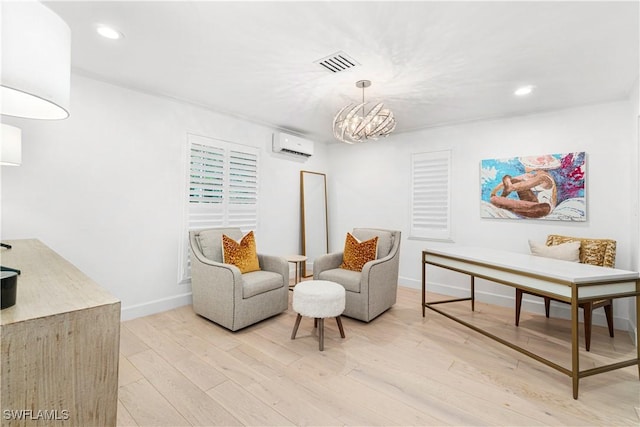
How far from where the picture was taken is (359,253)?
10.8 feet

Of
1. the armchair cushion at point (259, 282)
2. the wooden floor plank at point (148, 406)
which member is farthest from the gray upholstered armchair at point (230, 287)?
the wooden floor plank at point (148, 406)

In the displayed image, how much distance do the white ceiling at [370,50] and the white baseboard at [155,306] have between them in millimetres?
2285

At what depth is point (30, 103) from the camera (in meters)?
1.04

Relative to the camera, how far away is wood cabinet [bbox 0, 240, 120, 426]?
2.28 ft

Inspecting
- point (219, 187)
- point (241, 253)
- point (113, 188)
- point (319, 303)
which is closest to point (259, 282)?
point (241, 253)

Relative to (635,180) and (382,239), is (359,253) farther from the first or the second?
(635,180)

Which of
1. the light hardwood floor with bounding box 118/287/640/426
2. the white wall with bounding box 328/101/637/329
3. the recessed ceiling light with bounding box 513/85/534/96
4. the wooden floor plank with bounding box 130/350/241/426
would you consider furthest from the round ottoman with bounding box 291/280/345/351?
the recessed ceiling light with bounding box 513/85/534/96

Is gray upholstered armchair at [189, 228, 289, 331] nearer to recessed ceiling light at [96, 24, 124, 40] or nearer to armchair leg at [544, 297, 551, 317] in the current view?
recessed ceiling light at [96, 24, 124, 40]

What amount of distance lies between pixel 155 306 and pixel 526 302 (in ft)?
14.2

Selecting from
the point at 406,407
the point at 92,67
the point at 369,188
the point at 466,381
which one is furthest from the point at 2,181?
the point at 369,188

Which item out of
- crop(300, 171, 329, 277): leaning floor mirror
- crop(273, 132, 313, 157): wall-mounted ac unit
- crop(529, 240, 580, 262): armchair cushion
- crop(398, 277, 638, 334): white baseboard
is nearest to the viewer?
crop(529, 240, 580, 262): armchair cushion

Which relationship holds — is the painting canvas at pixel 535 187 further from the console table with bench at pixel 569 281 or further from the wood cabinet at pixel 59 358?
the wood cabinet at pixel 59 358

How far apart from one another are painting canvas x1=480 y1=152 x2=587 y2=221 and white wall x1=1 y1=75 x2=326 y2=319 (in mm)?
3512

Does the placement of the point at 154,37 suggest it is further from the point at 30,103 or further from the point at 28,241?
the point at 28,241
